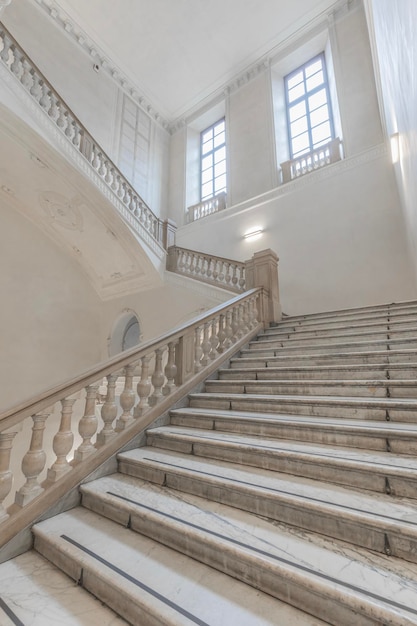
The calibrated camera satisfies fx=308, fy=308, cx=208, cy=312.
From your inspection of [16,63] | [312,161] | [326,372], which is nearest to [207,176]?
[312,161]

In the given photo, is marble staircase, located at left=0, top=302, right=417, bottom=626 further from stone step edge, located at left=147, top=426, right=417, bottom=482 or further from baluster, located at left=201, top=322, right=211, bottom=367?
baluster, located at left=201, top=322, right=211, bottom=367

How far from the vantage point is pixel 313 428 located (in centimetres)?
216

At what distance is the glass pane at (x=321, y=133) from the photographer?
7.58 metres

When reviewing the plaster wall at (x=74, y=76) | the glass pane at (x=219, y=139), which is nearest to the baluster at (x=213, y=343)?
the plaster wall at (x=74, y=76)

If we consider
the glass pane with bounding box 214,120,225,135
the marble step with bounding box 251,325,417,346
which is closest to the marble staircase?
the marble step with bounding box 251,325,417,346

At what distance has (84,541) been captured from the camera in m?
1.58

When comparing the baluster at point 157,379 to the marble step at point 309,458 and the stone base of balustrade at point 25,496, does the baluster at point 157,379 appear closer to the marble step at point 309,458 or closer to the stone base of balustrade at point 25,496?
the marble step at point 309,458

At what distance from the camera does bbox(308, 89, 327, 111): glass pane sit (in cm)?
795

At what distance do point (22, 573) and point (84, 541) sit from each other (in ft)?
0.95

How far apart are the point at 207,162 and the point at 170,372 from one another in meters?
Answer: 8.98

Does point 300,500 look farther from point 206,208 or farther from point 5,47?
point 206,208

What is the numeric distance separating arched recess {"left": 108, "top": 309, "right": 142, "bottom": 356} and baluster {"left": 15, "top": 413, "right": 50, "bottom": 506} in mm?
5554

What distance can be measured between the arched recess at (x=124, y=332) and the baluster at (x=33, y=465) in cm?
555

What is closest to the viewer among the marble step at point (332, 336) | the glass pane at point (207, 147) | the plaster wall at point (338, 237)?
the marble step at point (332, 336)
